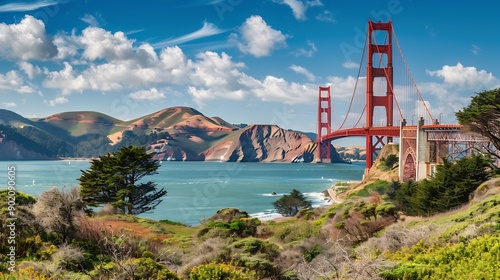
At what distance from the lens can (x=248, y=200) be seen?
2434 inches

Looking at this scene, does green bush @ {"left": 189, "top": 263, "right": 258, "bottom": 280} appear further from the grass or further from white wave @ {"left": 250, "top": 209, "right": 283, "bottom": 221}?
the grass

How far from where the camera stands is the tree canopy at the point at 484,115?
23562mm

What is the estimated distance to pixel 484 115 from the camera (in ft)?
78.5

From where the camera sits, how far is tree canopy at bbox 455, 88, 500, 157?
2356 centimetres

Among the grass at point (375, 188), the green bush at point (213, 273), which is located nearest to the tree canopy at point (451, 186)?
the green bush at point (213, 273)

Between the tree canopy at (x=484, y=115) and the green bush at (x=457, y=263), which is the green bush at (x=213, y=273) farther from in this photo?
the tree canopy at (x=484, y=115)

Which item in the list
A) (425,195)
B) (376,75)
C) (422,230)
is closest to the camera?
(422,230)

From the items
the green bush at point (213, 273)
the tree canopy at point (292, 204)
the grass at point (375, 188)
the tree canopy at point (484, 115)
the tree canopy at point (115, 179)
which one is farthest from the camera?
the grass at point (375, 188)

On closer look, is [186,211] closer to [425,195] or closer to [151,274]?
[425,195]

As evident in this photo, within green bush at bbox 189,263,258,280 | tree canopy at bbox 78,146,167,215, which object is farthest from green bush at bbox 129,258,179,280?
tree canopy at bbox 78,146,167,215

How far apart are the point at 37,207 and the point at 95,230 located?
6.69 ft

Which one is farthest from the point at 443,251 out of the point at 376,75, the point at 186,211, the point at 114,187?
the point at 376,75

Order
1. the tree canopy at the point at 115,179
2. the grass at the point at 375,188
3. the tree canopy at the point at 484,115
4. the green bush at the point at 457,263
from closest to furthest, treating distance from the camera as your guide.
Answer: the green bush at the point at 457,263, the tree canopy at the point at 484,115, the tree canopy at the point at 115,179, the grass at the point at 375,188

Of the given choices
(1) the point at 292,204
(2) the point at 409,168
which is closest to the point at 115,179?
(1) the point at 292,204
